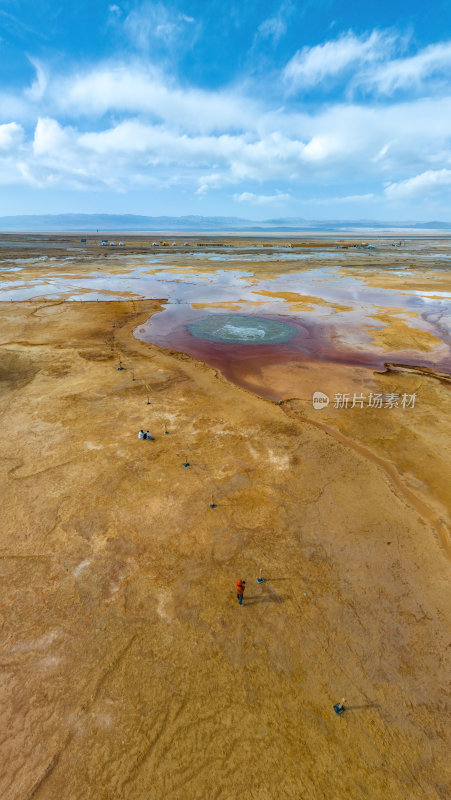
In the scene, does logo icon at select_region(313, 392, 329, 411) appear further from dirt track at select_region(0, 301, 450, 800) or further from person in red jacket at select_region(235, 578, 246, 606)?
person in red jacket at select_region(235, 578, 246, 606)

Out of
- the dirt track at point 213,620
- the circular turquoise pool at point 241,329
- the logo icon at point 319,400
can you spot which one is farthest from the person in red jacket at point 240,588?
the circular turquoise pool at point 241,329

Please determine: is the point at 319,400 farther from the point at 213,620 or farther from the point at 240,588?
the point at 213,620

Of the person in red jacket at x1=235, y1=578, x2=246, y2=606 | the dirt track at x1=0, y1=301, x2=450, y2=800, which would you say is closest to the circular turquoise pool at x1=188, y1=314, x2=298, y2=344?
the dirt track at x1=0, y1=301, x2=450, y2=800

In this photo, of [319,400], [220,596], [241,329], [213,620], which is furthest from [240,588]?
[241,329]

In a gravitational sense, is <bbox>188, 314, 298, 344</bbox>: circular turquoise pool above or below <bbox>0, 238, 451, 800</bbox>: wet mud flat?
above

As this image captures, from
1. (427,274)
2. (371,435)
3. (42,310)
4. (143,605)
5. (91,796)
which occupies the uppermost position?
(427,274)

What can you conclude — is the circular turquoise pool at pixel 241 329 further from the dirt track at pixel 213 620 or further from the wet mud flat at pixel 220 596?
the dirt track at pixel 213 620

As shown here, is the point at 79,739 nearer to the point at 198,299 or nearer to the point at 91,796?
the point at 91,796

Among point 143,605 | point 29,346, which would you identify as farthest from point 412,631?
point 29,346
